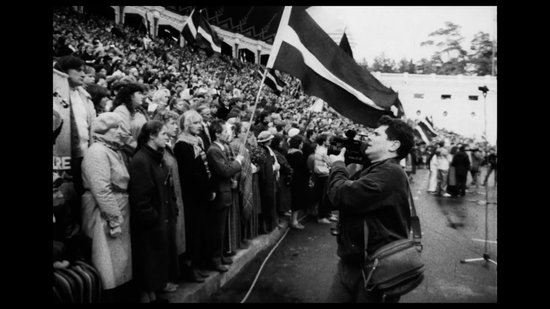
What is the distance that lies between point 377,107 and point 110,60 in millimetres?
7998

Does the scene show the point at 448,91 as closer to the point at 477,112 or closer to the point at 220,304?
the point at 477,112

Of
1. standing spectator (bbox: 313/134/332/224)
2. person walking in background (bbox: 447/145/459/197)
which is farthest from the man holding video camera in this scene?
person walking in background (bbox: 447/145/459/197)

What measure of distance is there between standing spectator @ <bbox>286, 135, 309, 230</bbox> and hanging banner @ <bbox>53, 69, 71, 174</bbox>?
5060 millimetres

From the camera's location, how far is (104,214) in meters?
3.41

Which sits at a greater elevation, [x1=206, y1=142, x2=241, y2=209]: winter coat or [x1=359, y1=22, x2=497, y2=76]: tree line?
[x1=359, y1=22, x2=497, y2=76]: tree line

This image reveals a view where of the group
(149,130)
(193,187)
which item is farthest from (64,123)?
(193,187)

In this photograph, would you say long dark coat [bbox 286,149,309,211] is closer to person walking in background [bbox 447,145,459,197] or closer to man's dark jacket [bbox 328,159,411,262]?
man's dark jacket [bbox 328,159,411,262]

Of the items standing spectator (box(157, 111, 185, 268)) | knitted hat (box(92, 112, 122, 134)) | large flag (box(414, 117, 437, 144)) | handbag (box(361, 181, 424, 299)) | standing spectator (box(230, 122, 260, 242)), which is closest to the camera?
handbag (box(361, 181, 424, 299))

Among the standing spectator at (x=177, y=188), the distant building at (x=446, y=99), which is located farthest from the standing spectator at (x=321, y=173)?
the distant building at (x=446, y=99)

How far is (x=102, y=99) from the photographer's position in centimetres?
518

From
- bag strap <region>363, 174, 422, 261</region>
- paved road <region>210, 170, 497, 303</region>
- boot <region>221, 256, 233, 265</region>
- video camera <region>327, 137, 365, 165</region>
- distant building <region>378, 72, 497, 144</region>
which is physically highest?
distant building <region>378, 72, 497, 144</region>

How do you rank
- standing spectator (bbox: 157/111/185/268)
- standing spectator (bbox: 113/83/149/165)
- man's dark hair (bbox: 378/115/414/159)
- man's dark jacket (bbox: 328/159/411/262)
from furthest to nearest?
standing spectator (bbox: 113/83/149/165) → standing spectator (bbox: 157/111/185/268) → man's dark hair (bbox: 378/115/414/159) → man's dark jacket (bbox: 328/159/411/262)

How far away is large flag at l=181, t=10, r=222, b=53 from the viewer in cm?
1108

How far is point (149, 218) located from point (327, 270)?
286cm
